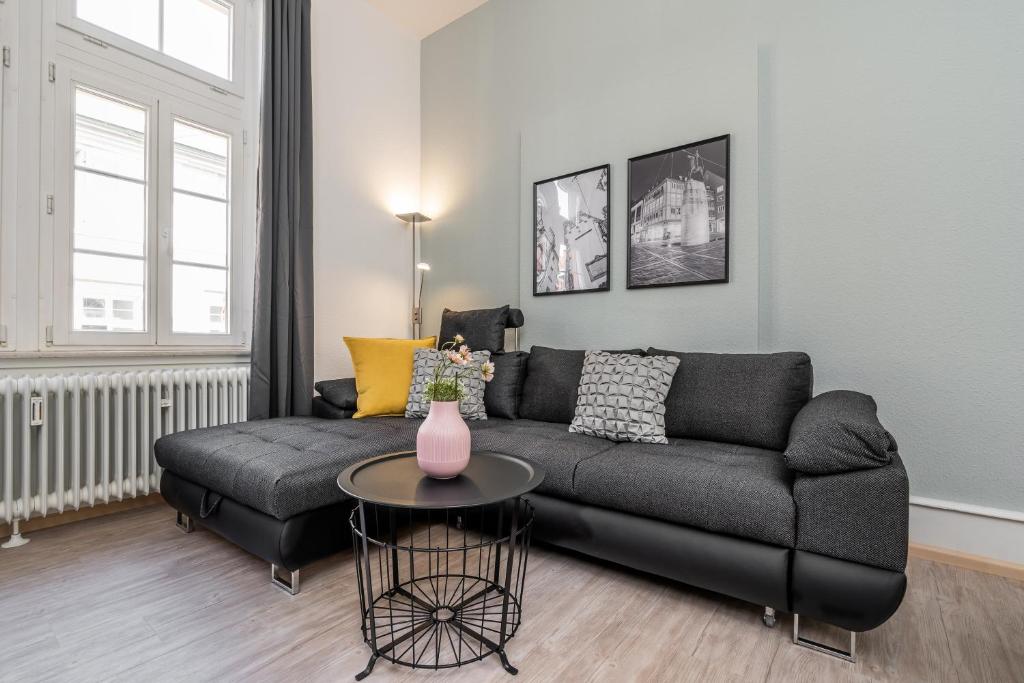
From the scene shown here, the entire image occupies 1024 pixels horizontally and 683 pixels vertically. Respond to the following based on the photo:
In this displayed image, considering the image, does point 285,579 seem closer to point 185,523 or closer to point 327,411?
point 185,523

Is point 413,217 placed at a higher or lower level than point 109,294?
higher

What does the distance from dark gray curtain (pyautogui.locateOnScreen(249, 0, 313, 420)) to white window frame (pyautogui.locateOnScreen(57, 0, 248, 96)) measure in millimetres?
181

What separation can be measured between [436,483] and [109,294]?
2149 mm

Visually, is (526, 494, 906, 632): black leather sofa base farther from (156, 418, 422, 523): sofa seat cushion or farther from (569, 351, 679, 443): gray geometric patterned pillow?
(156, 418, 422, 523): sofa seat cushion

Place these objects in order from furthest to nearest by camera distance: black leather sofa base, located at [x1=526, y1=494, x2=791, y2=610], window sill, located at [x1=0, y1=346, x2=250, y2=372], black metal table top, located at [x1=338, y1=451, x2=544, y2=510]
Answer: window sill, located at [x1=0, y1=346, x2=250, y2=372] < black leather sofa base, located at [x1=526, y1=494, x2=791, y2=610] < black metal table top, located at [x1=338, y1=451, x2=544, y2=510]

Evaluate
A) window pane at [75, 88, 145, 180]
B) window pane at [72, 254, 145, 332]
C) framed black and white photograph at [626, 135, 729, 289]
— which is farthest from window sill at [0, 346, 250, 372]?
framed black and white photograph at [626, 135, 729, 289]

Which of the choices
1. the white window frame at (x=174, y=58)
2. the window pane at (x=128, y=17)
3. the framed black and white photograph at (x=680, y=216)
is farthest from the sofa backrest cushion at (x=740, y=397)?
the window pane at (x=128, y=17)

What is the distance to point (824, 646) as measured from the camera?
1.38 metres

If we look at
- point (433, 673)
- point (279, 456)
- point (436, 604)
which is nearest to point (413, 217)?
point (279, 456)

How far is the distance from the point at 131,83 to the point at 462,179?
2.00 meters

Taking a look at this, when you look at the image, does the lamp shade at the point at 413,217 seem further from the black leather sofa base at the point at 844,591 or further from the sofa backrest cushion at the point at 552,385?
the black leather sofa base at the point at 844,591

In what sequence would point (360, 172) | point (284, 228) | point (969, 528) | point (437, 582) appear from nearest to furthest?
point (437, 582), point (969, 528), point (284, 228), point (360, 172)

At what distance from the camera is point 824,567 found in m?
1.35

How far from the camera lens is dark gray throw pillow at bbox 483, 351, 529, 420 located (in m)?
2.72
